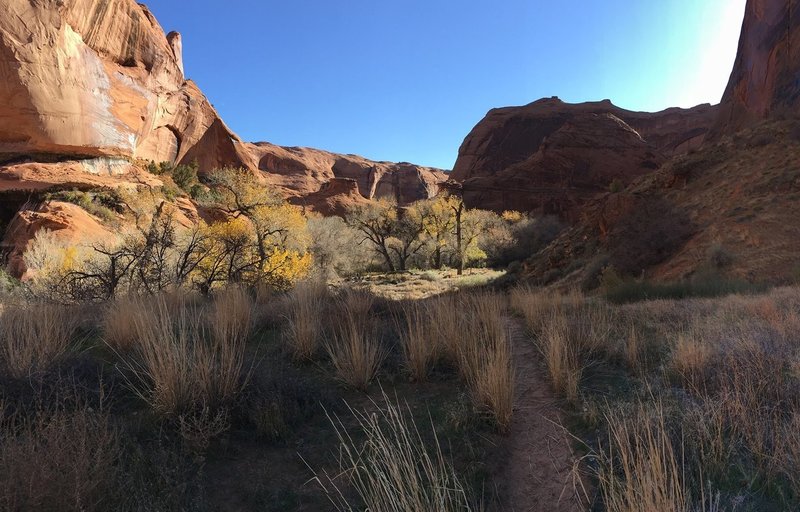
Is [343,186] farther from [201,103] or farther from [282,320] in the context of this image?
[282,320]

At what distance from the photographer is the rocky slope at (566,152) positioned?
48938 millimetres

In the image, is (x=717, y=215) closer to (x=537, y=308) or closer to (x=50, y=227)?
(x=537, y=308)

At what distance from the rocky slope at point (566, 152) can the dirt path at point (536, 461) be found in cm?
4611

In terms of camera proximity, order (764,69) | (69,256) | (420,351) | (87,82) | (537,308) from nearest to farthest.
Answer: (420,351), (537,308), (69,256), (764,69), (87,82)

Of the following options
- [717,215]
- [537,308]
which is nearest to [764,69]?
[717,215]

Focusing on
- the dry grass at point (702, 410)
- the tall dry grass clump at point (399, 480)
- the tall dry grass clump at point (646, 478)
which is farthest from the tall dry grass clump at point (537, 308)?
the tall dry grass clump at point (399, 480)

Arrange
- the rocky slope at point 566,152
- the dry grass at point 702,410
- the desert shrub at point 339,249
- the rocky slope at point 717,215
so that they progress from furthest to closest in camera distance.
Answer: the rocky slope at point 566,152
the desert shrub at point 339,249
the rocky slope at point 717,215
the dry grass at point 702,410

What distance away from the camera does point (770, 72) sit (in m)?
25.4

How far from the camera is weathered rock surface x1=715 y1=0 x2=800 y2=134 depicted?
22.9 meters

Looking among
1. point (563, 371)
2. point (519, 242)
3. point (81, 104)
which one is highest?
point (81, 104)

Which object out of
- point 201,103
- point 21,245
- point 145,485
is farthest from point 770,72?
point 201,103

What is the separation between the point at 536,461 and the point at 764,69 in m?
36.4

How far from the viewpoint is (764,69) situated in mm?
26344

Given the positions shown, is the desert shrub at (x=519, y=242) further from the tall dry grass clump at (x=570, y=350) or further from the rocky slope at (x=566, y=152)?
the tall dry grass clump at (x=570, y=350)
